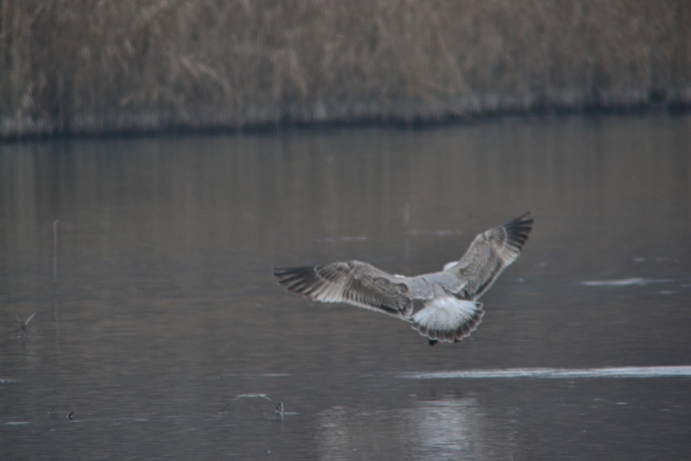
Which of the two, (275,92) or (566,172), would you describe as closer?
(566,172)

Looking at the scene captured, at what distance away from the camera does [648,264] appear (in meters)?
8.54

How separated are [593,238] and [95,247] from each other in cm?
372

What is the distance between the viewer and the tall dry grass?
653 inches

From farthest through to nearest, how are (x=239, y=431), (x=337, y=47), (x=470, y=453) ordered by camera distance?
(x=337, y=47)
(x=239, y=431)
(x=470, y=453)

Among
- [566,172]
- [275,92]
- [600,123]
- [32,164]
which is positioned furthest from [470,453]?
[600,123]

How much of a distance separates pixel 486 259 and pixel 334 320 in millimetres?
1123

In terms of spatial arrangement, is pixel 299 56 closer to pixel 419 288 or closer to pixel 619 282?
pixel 619 282

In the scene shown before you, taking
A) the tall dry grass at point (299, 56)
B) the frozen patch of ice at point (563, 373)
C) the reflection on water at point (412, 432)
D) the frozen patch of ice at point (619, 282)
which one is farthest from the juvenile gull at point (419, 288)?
the tall dry grass at point (299, 56)

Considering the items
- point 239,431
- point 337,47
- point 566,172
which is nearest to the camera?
point 239,431

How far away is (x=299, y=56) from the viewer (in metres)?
17.1

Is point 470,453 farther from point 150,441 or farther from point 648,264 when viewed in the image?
point 648,264

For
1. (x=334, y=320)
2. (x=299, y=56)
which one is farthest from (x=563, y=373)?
(x=299, y=56)

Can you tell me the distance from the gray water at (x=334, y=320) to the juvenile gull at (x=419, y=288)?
259 mm

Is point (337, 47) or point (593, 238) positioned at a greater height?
point (337, 47)
